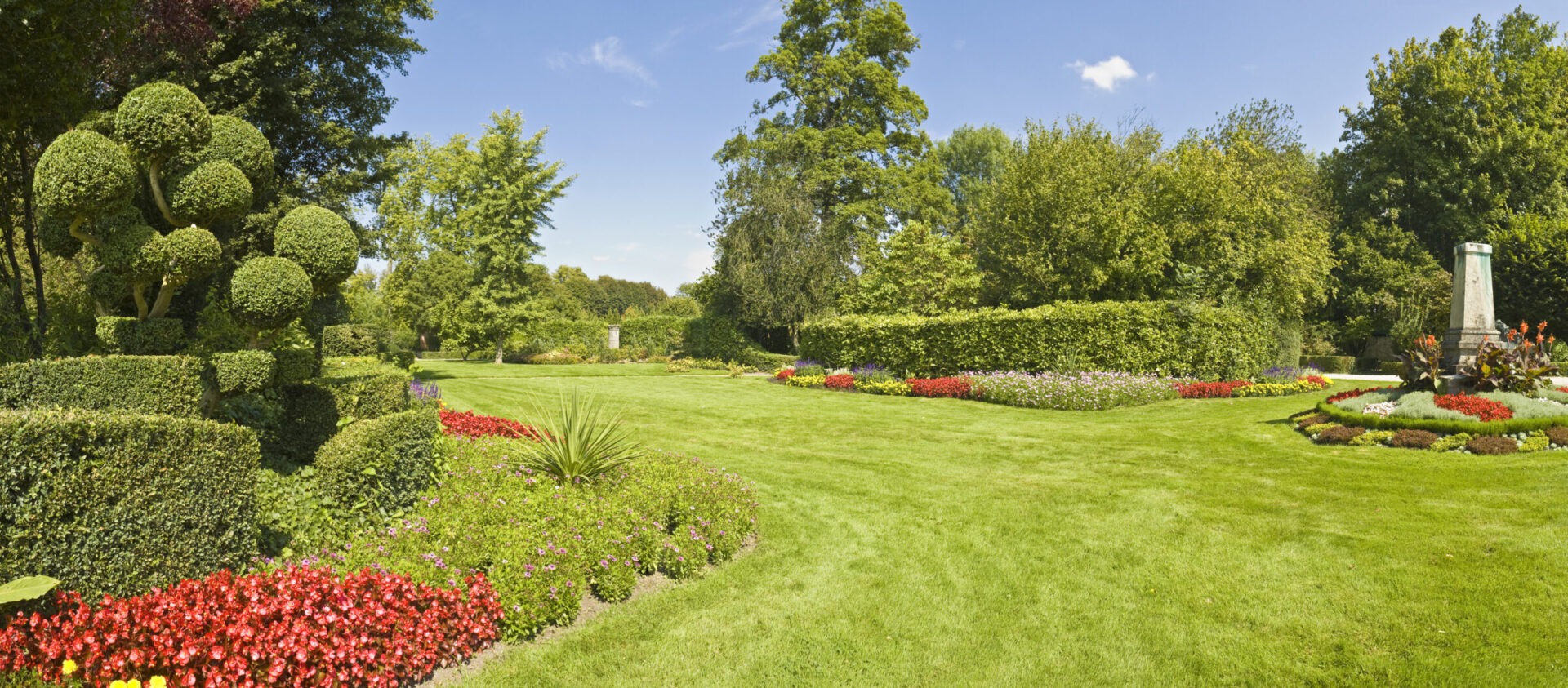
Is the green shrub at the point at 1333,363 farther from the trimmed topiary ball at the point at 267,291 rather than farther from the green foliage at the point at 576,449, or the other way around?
the trimmed topiary ball at the point at 267,291

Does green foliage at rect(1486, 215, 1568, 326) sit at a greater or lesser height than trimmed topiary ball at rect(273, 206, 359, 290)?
greater

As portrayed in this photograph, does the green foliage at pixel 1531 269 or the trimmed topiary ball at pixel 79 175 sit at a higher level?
the green foliage at pixel 1531 269

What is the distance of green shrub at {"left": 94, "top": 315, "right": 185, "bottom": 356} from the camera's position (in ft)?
24.5

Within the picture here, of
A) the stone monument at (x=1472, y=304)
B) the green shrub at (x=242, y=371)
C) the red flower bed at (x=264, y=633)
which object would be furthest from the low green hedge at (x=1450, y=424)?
the green shrub at (x=242, y=371)

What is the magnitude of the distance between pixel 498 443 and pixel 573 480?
5.70ft

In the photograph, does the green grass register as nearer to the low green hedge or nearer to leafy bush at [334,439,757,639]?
leafy bush at [334,439,757,639]

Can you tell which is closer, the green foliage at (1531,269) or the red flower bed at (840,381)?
the red flower bed at (840,381)

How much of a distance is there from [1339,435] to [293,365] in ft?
43.8

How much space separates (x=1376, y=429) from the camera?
428 inches

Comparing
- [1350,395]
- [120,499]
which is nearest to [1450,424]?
[1350,395]

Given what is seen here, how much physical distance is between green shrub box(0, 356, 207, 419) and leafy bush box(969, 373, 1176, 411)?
46.9 feet

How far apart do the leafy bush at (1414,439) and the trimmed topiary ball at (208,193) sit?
46.7ft

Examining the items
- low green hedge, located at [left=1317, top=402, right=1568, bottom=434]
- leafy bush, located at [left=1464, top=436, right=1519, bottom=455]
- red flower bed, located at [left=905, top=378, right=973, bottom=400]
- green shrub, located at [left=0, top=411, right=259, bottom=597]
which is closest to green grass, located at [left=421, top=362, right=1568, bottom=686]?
leafy bush, located at [left=1464, top=436, right=1519, bottom=455]

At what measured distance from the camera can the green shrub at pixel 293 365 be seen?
7.79 meters
